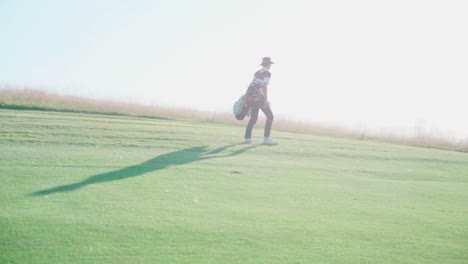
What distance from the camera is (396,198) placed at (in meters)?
8.10

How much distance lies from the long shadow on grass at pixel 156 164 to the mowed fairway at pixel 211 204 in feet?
0.09

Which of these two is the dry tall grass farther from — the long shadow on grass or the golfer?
the long shadow on grass

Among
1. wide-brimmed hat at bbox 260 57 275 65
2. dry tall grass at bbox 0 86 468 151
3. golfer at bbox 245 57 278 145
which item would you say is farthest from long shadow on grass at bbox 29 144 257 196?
dry tall grass at bbox 0 86 468 151

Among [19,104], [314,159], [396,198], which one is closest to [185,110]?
[19,104]

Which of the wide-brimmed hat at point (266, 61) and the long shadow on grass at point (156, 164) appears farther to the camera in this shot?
the wide-brimmed hat at point (266, 61)

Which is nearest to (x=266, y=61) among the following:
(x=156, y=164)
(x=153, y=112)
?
(x=156, y=164)

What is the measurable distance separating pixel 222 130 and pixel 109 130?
410 cm

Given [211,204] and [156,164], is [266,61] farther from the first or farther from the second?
[211,204]

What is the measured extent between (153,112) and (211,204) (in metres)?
13.8

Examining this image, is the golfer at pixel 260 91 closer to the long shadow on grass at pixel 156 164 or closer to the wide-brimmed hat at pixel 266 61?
the wide-brimmed hat at pixel 266 61

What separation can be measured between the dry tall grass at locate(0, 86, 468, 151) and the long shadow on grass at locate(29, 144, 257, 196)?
7.41 m

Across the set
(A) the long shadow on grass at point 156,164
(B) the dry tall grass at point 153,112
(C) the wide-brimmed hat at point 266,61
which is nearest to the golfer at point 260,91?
(C) the wide-brimmed hat at point 266,61

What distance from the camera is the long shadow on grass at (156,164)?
7.07 meters

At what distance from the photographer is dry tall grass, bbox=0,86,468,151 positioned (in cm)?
1792
